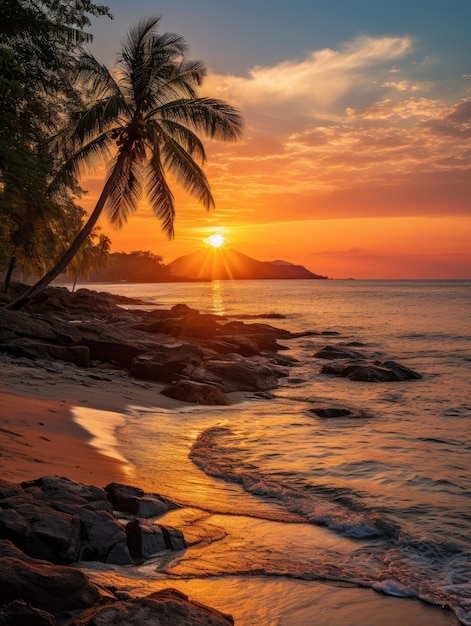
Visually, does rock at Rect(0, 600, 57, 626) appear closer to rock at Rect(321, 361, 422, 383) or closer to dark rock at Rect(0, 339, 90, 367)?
dark rock at Rect(0, 339, 90, 367)

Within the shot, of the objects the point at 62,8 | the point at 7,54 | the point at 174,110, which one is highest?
the point at 62,8

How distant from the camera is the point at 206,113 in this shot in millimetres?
20031

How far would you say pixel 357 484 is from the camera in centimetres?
821

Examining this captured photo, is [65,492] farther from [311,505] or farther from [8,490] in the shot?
[311,505]

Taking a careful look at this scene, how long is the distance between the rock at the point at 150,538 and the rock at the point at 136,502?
641 mm

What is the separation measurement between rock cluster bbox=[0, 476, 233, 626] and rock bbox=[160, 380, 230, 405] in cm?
809

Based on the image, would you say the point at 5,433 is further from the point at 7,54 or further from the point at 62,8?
the point at 62,8

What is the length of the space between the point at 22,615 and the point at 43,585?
→ 1.25 feet

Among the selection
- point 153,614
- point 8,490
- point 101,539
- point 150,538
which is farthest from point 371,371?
point 153,614

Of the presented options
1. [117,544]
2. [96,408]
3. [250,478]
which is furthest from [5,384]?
[117,544]

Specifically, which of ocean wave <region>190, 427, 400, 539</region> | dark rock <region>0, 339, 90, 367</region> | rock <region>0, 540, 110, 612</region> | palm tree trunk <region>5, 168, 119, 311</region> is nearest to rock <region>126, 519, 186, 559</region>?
rock <region>0, 540, 110, 612</region>

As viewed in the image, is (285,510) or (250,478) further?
(250,478)

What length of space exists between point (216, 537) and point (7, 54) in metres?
11.1

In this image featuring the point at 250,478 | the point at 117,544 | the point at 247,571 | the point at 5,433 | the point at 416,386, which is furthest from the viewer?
the point at 416,386
